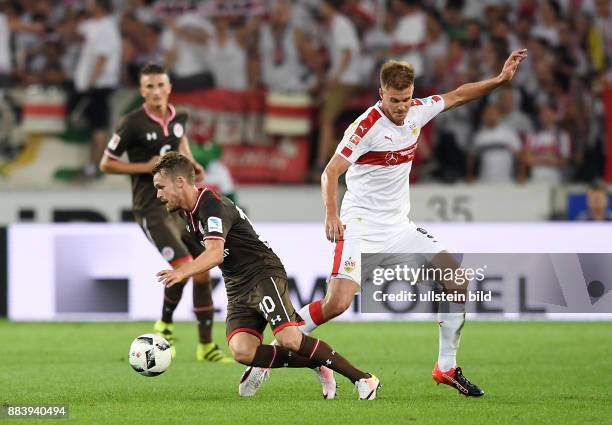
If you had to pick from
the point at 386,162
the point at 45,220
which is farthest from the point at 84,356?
the point at 45,220

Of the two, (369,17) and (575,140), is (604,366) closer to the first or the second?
(575,140)

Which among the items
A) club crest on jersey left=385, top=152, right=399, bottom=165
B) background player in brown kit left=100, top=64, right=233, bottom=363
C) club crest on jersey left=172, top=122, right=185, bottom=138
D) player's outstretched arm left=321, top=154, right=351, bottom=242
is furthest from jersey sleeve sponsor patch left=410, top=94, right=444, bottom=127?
club crest on jersey left=172, top=122, right=185, bottom=138

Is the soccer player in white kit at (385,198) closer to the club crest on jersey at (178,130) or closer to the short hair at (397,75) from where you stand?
the short hair at (397,75)

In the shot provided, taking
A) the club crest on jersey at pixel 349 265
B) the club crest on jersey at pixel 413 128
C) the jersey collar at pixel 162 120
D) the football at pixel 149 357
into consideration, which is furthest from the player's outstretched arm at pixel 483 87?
the jersey collar at pixel 162 120

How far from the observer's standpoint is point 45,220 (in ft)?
51.4

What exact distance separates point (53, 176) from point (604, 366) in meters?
8.85

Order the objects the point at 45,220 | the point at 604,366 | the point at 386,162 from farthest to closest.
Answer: the point at 45,220 → the point at 604,366 → the point at 386,162

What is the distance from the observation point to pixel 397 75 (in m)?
7.80

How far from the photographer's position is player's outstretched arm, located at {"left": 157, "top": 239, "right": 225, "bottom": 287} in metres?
6.76

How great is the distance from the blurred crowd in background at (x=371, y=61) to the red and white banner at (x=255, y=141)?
19cm

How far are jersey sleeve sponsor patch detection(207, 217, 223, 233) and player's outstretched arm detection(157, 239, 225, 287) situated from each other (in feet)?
0.24

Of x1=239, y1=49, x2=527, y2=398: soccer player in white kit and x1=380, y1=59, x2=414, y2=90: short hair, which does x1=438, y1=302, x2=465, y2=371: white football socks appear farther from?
x1=380, y1=59, x2=414, y2=90: short hair

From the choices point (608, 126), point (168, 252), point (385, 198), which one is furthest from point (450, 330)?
point (608, 126)

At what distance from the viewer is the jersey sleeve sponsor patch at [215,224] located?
24.1 feet
